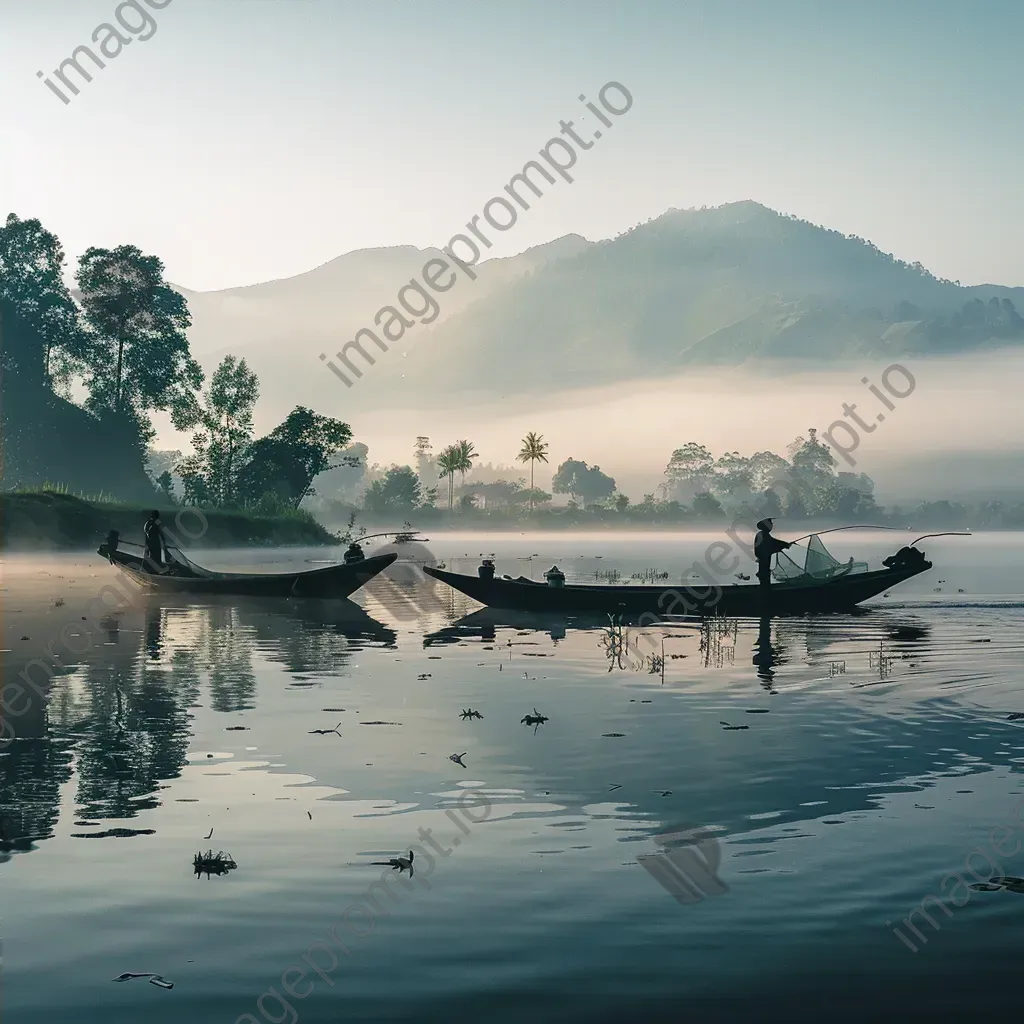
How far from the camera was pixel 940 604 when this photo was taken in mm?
38062

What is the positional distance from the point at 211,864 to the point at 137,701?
9.21m

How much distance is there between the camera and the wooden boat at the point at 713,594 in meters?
33.0

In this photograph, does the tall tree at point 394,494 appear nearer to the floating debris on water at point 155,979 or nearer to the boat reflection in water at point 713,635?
the boat reflection in water at point 713,635

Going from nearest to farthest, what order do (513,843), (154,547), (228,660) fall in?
(513,843) → (228,660) → (154,547)

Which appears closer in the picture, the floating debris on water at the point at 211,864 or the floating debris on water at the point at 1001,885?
Answer: the floating debris on water at the point at 1001,885

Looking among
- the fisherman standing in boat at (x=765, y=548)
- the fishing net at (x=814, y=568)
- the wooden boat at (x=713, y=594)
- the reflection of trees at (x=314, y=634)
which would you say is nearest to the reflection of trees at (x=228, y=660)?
the reflection of trees at (x=314, y=634)

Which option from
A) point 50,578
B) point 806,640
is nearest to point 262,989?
point 806,640

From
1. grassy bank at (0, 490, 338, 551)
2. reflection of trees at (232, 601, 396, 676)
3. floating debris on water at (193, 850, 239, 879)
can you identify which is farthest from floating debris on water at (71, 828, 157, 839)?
grassy bank at (0, 490, 338, 551)

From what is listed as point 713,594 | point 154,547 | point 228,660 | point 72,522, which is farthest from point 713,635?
point 72,522

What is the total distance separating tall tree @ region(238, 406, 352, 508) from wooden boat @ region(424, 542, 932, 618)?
71886 millimetres

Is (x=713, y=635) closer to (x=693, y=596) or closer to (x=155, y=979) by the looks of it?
(x=693, y=596)

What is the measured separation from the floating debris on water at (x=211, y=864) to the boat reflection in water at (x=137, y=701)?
129 centimetres

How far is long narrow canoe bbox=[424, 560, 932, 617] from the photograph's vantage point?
108 feet

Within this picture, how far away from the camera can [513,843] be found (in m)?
10.0
